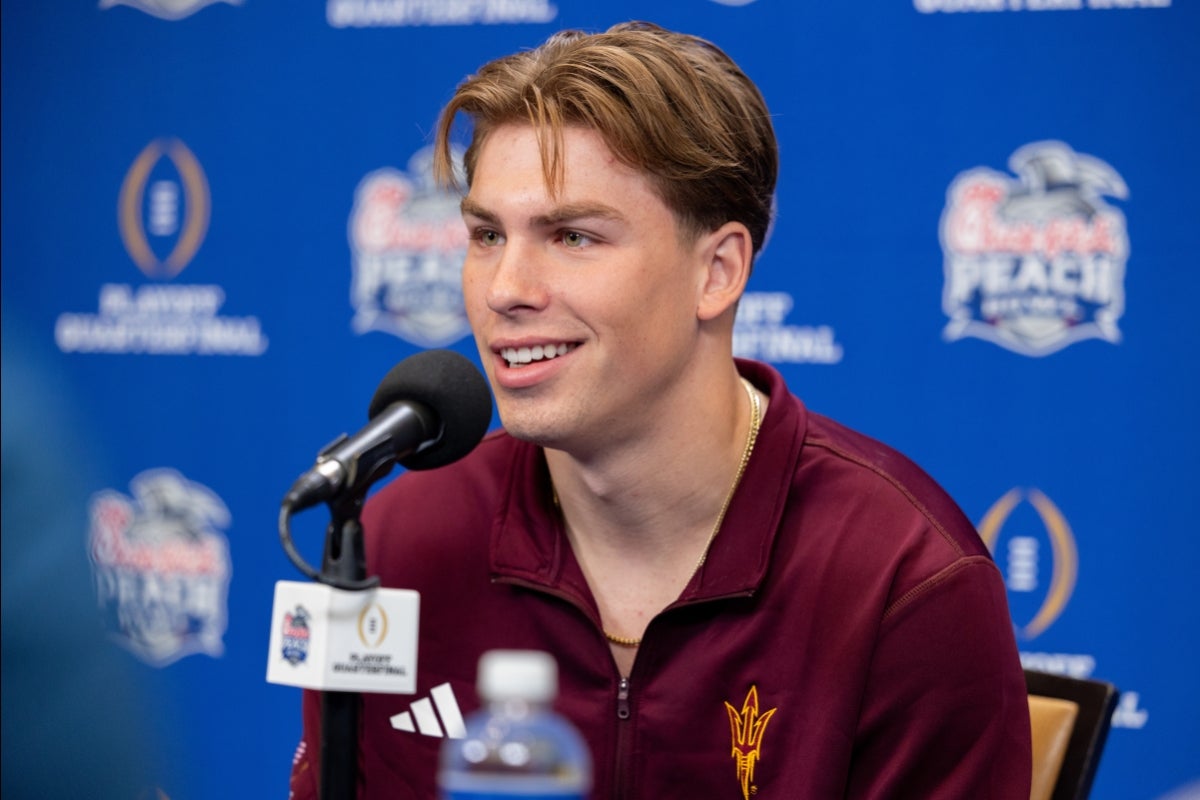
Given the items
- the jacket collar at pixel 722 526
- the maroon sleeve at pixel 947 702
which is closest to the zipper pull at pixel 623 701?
the jacket collar at pixel 722 526

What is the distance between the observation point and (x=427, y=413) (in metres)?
1.35

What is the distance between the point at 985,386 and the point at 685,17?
3.38ft

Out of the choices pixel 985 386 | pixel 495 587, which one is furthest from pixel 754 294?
pixel 495 587

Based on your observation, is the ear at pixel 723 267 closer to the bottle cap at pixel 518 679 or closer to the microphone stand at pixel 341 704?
the microphone stand at pixel 341 704

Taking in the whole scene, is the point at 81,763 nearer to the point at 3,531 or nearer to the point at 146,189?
the point at 3,531

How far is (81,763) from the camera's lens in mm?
3551

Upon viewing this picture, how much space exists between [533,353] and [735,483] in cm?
35

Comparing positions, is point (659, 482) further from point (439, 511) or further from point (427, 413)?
point (427, 413)

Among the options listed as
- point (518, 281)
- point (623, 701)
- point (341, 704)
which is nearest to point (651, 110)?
point (518, 281)

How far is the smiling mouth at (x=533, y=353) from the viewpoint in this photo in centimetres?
176

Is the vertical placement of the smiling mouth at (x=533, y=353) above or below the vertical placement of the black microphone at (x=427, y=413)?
above

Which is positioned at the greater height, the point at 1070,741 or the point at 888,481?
the point at 888,481

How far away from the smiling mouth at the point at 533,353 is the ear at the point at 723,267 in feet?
0.76

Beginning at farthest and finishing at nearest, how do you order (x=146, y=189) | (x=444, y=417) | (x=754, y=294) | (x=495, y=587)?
(x=146, y=189) < (x=754, y=294) < (x=495, y=587) < (x=444, y=417)
